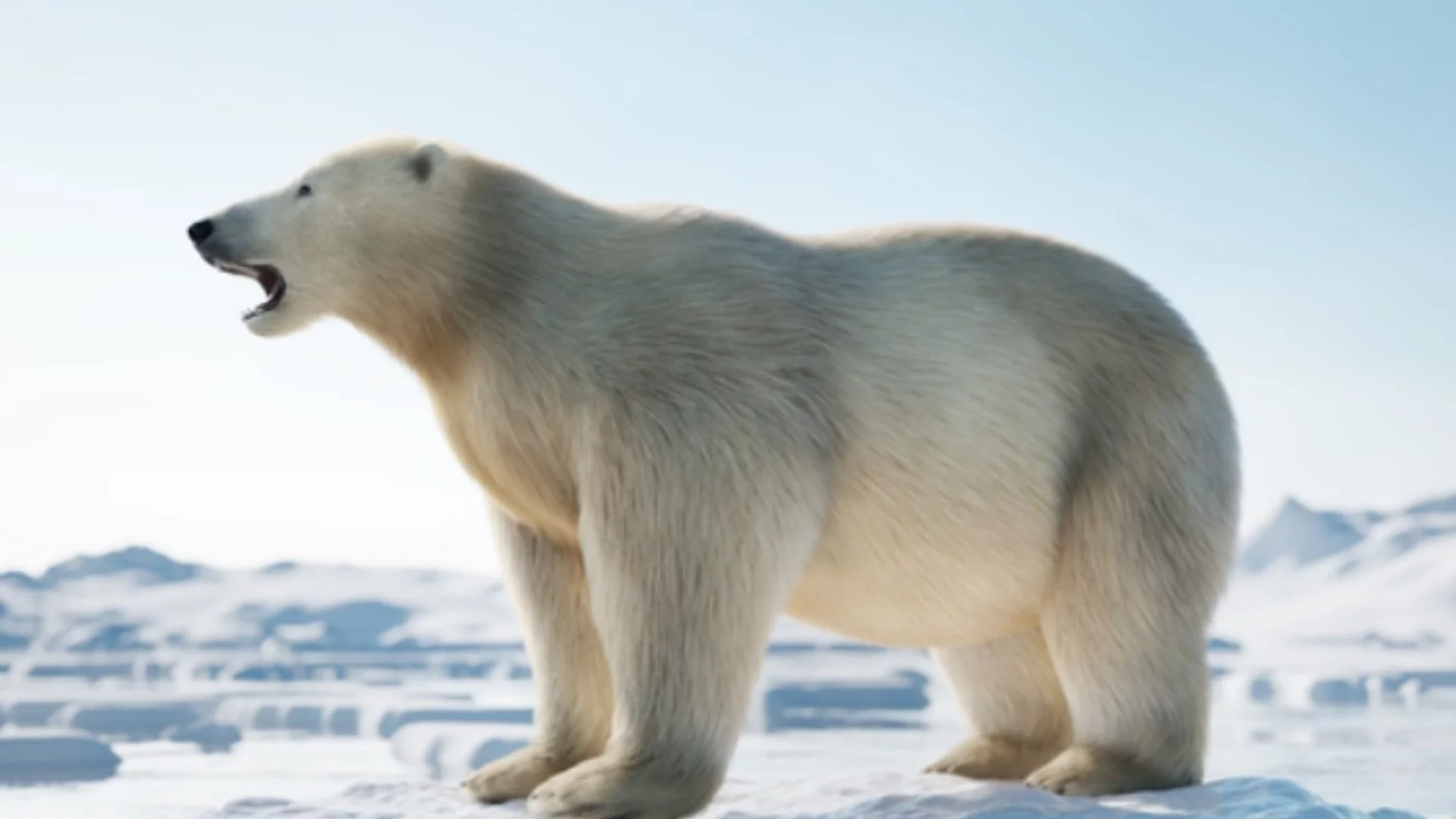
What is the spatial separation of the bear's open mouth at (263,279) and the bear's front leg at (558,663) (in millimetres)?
888

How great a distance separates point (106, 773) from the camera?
29.8m

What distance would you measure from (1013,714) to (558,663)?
1.44 m

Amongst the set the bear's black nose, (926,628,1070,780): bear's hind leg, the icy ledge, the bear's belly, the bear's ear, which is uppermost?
the bear's ear

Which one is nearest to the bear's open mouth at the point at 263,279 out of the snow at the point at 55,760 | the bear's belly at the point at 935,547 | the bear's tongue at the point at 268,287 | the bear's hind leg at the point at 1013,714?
the bear's tongue at the point at 268,287

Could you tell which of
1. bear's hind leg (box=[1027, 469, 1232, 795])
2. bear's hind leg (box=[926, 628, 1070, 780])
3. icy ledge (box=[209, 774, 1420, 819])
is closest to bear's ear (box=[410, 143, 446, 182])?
icy ledge (box=[209, 774, 1420, 819])

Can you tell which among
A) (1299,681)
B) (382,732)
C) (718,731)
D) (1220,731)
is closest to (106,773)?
(382,732)

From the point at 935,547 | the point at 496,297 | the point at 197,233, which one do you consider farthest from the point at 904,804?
the point at 197,233

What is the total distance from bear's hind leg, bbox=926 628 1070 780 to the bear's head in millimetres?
2102

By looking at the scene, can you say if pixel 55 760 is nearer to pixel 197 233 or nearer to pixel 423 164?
pixel 197 233

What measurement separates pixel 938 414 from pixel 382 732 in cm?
3650

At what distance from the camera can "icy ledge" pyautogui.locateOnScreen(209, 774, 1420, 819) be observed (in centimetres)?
363

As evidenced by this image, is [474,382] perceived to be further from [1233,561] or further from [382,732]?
Result: [382,732]

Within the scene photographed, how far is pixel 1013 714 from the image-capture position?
14.9 ft

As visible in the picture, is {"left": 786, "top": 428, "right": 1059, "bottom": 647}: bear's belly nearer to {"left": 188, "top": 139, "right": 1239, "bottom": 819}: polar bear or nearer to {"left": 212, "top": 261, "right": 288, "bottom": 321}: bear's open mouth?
{"left": 188, "top": 139, "right": 1239, "bottom": 819}: polar bear
